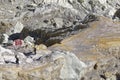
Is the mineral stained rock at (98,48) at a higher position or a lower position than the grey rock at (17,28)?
higher

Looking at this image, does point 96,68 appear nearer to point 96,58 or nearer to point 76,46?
point 96,58

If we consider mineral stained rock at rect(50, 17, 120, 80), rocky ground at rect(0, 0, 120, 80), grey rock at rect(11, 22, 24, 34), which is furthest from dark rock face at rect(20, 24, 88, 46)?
grey rock at rect(11, 22, 24, 34)

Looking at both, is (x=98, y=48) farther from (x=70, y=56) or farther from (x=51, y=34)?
(x=51, y=34)

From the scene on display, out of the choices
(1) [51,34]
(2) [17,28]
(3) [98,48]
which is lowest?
(2) [17,28]

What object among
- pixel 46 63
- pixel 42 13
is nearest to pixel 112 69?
pixel 46 63

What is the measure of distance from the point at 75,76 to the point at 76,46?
2.33 metres

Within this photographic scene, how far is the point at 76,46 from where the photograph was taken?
14.0 meters

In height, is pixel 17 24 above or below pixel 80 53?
below

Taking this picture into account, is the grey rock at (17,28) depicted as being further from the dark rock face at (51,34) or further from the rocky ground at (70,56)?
the rocky ground at (70,56)

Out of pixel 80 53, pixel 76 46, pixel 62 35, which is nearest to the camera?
pixel 80 53

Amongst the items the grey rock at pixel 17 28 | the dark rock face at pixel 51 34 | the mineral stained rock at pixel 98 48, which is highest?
the mineral stained rock at pixel 98 48

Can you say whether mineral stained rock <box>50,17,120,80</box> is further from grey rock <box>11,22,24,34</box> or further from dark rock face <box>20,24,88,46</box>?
grey rock <box>11,22,24,34</box>

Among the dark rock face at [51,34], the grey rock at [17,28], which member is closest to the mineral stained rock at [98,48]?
the dark rock face at [51,34]

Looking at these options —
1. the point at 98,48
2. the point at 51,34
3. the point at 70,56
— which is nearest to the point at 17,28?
the point at 51,34
